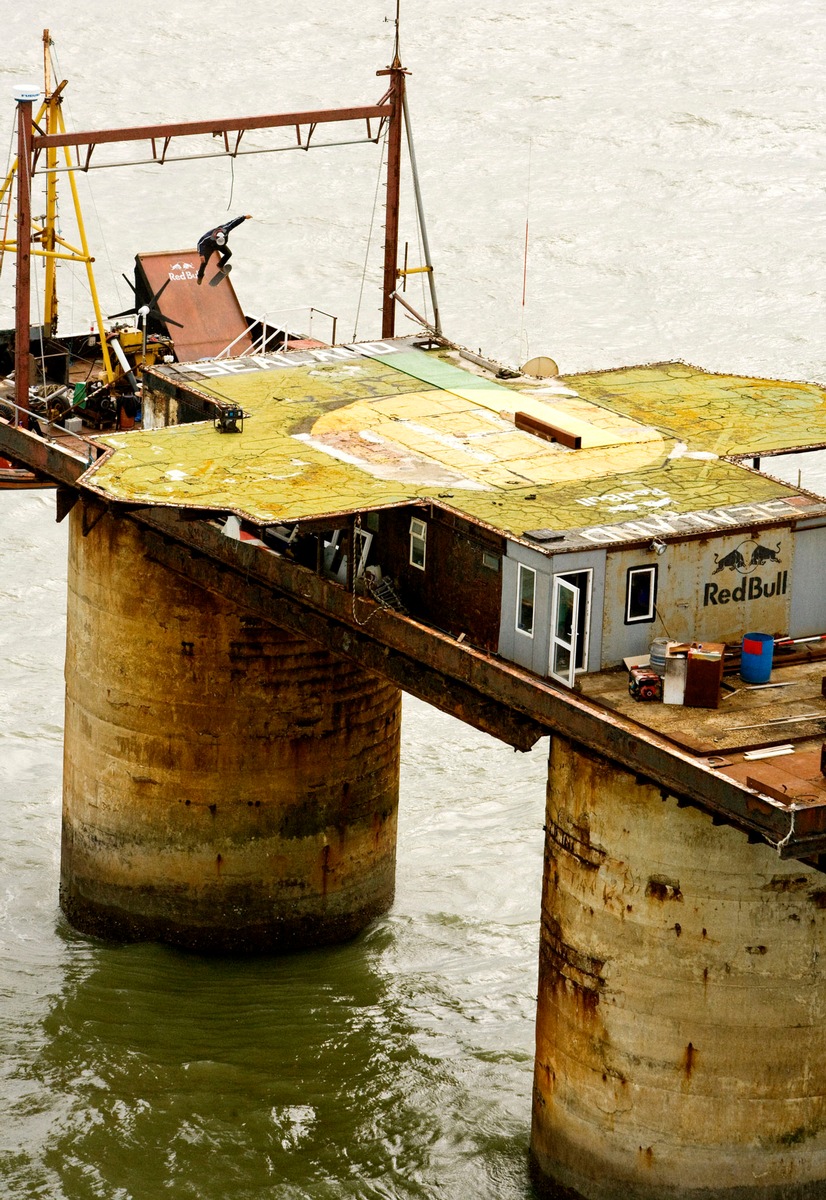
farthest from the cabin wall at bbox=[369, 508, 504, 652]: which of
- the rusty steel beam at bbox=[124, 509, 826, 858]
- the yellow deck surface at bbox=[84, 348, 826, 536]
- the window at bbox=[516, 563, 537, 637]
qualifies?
the rusty steel beam at bbox=[124, 509, 826, 858]

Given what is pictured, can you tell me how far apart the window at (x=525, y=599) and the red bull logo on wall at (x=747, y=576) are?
2730 mm

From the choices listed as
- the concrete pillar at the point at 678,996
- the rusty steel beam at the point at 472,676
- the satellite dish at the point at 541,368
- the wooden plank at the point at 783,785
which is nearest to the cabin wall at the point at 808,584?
the rusty steel beam at the point at 472,676

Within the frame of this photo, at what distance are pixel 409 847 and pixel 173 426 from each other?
1183cm

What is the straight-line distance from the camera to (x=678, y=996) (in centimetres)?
3606

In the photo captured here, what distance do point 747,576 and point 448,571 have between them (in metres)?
4.68

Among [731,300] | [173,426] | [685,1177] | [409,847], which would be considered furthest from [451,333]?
[685,1177]

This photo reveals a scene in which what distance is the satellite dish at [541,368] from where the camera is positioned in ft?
155

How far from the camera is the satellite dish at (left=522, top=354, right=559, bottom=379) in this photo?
47188mm

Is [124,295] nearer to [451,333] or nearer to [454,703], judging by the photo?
[451,333]

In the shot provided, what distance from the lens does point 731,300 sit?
77.4m

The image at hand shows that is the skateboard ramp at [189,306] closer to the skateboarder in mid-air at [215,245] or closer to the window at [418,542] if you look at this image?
the skateboarder in mid-air at [215,245]

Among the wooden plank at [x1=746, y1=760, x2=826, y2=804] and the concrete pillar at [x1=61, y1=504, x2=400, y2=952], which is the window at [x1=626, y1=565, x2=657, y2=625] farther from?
the concrete pillar at [x1=61, y1=504, x2=400, y2=952]

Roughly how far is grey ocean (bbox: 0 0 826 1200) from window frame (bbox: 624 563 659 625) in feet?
30.4

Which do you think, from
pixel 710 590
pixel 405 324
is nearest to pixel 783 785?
pixel 710 590
